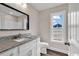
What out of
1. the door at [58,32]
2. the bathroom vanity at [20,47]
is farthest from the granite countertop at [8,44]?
the door at [58,32]

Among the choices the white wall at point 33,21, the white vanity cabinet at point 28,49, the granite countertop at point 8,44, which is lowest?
the white vanity cabinet at point 28,49

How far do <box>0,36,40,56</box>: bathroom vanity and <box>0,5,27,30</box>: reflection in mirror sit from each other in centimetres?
23

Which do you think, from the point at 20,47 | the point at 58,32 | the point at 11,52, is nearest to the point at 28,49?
the point at 20,47

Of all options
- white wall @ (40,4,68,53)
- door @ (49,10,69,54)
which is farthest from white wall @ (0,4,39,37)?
door @ (49,10,69,54)

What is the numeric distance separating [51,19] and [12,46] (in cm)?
63

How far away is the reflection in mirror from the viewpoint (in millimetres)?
1170

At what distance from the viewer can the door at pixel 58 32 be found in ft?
3.74

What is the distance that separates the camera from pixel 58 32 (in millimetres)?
1188

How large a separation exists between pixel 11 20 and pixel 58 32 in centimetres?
70

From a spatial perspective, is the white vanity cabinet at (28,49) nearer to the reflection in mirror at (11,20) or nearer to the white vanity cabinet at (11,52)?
the white vanity cabinet at (11,52)

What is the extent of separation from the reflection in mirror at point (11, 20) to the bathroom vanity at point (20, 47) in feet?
0.75

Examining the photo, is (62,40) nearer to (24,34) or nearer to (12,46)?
(24,34)

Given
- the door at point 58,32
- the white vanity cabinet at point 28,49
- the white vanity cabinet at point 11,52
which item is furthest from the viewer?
the door at point 58,32

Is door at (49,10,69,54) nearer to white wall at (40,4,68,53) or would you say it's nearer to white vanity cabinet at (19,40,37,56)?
white wall at (40,4,68,53)
